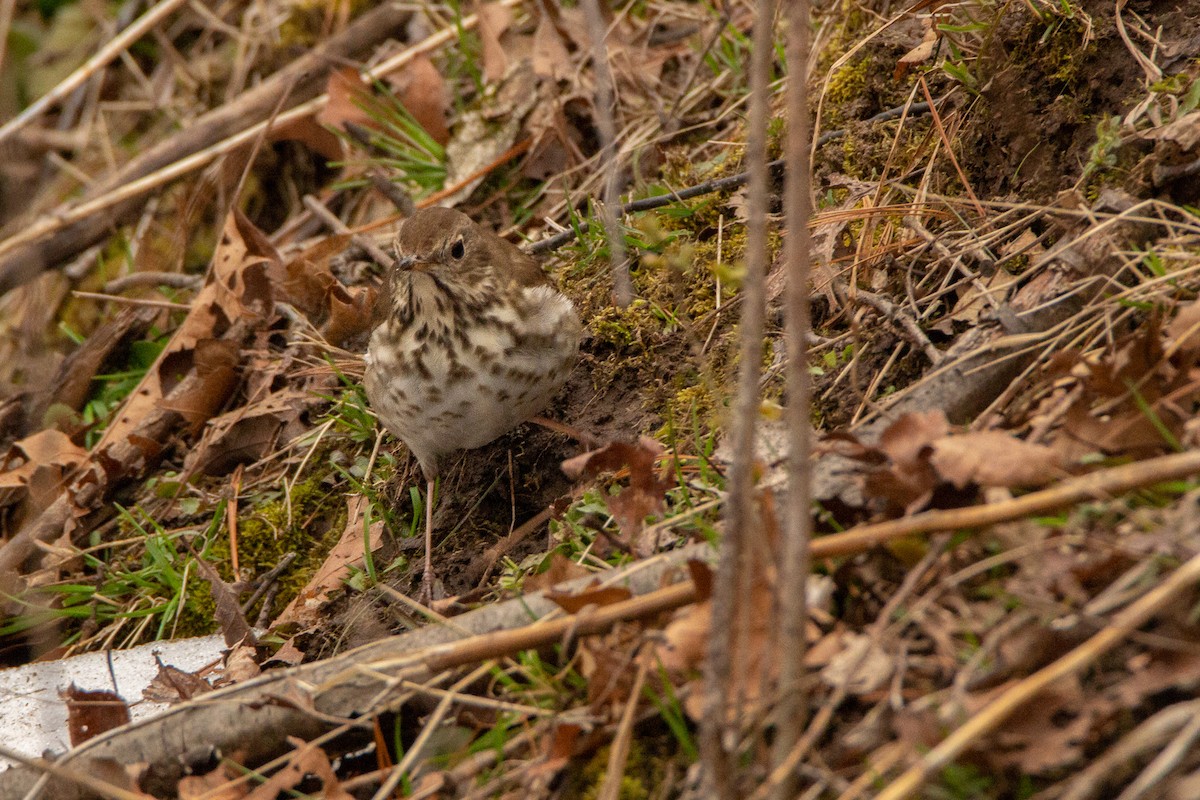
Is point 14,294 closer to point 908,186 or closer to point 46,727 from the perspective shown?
point 46,727

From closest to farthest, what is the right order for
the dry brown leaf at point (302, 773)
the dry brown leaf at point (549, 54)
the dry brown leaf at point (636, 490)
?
the dry brown leaf at point (302, 773)
the dry brown leaf at point (636, 490)
the dry brown leaf at point (549, 54)

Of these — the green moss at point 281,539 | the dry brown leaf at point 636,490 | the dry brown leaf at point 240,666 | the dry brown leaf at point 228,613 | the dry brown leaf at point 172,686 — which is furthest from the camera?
the green moss at point 281,539

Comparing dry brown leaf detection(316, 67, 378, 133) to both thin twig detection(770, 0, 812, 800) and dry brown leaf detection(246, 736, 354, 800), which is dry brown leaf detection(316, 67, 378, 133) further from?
thin twig detection(770, 0, 812, 800)

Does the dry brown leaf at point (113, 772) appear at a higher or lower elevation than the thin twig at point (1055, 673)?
lower

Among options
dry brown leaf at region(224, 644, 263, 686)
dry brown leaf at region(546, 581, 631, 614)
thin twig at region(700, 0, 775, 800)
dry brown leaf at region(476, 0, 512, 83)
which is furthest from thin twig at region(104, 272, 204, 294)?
thin twig at region(700, 0, 775, 800)

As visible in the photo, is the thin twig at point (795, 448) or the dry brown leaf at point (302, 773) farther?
the dry brown leaf at point (302, 773)

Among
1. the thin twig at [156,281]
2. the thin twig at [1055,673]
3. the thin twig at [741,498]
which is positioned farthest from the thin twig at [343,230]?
the thin twig at [1055,673]

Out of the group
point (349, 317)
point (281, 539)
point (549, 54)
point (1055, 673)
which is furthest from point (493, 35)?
point (1055, 673)

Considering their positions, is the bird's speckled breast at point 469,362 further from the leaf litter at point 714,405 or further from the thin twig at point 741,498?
the thin twig at point 741,498

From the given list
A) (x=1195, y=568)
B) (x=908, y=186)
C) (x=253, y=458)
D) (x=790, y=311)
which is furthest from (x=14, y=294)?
(x=1195, y=568)
